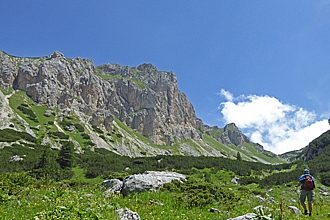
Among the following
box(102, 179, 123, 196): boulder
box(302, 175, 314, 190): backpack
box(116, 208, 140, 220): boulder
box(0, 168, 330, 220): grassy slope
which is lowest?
box(116, 208, 140, 220): boulder

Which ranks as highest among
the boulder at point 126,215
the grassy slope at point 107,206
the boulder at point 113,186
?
the boulder at point 113,186

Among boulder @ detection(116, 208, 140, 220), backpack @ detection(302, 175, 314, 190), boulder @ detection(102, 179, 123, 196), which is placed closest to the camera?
boulder @ detection(116, 208, 140, 220)

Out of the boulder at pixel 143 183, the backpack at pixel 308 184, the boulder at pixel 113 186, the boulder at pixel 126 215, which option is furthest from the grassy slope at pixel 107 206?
the boulder at pixel 113 186

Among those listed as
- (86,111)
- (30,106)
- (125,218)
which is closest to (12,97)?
(30,106)

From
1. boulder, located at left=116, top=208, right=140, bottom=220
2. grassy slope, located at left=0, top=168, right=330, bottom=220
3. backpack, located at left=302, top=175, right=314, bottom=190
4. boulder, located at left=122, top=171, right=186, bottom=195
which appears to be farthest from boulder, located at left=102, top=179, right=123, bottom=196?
backpack, located at left=302, top=175, right=314, bottom=190

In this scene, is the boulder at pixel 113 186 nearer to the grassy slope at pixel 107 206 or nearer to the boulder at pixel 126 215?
the grassy slope at pixel 107 206

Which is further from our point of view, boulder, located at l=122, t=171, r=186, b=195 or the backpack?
boulder, located at l=122, t=171, r=186, b=195

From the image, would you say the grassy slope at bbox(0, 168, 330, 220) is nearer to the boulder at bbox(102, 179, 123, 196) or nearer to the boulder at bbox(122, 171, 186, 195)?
the boulder at bbox(122, 171, 186, 195)

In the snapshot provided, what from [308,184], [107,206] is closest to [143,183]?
[107,206]

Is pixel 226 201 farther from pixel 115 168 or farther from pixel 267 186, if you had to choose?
pixel 115 168

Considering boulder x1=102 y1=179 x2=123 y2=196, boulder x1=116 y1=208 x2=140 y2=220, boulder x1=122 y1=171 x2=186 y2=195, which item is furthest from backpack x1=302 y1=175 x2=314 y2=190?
boulder x1=116 y1=208 x2=140 y2=220

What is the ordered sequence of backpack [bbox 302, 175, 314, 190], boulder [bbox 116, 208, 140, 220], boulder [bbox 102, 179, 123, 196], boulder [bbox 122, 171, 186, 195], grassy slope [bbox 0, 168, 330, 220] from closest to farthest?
grassy slope [bbox 0, 168, 330, 220] → boulder [bbox 116, 208, 140, 220] → backpack [bbox 302, 175, 314, 190] → boulder [bbox 122, 171, 186, 195] → boulder [bbox 102, 179, 123, 196]

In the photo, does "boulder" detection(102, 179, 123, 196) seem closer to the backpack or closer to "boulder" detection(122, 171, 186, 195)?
"boulder" detection(122, 171, 186, 195)

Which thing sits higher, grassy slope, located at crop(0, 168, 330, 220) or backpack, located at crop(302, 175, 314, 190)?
backpack, located at crop(302, 175, 314, 190)
